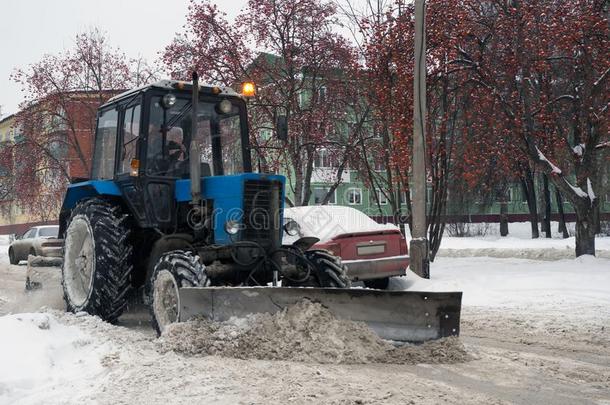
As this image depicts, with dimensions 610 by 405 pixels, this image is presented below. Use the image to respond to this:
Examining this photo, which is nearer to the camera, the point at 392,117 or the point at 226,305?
the point at 226,305

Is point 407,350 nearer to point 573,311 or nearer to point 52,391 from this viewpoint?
point 52,391

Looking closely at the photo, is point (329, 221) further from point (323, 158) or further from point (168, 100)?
point (323, 158)

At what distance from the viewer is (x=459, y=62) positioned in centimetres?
1449

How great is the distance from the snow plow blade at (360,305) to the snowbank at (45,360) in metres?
0.94

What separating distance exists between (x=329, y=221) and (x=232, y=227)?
13.5 ft

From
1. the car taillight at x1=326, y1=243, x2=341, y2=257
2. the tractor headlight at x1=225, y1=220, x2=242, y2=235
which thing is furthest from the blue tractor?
the car taillight at x1=326, y1=243, x2=341, y2=257

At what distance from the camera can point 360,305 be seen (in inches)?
221

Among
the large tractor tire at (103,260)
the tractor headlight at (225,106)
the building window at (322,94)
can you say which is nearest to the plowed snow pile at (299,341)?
the large tractor tire at (103,260)

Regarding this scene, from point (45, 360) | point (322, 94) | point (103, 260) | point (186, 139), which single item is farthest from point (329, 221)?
point (322, 94)

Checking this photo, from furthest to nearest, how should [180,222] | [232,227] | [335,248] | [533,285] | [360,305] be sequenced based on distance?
[533,285] → [335,248] → [180,222] → [232,227] → [360,305]

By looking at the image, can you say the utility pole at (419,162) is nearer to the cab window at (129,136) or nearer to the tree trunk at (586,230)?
the tree trunk at (586,230)

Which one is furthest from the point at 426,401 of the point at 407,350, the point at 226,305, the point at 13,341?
the point at 13,341

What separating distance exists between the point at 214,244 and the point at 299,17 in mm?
13733

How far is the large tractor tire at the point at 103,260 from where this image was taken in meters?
6.91
